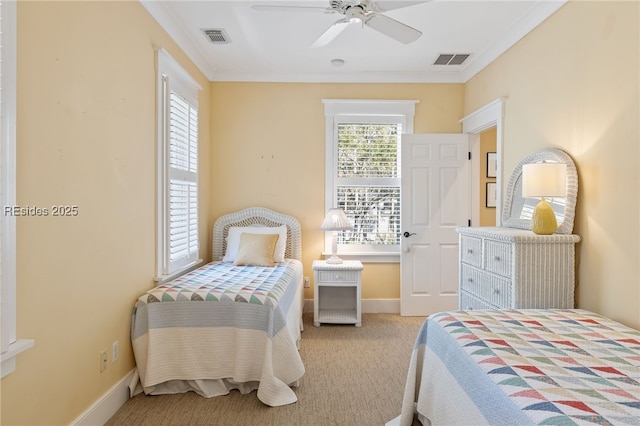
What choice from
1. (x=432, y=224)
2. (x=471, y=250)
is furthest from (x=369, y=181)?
(x=471, y=250)

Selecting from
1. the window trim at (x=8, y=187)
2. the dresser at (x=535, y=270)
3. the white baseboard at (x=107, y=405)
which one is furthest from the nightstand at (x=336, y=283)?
the window trim at (x=8, y=187)

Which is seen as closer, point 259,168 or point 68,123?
point 68,123

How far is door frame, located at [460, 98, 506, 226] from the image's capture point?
356 centimetres

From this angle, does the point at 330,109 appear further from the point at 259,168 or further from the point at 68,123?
the point at 68,123

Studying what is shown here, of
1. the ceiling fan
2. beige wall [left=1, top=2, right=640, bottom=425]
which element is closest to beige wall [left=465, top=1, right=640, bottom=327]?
beige wall [left=1, top=2, right=640, bottom=425]

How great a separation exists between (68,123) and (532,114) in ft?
10.5

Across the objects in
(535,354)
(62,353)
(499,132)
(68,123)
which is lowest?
(62,353)

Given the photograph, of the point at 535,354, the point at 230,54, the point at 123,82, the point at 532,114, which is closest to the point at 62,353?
the point at 123,82

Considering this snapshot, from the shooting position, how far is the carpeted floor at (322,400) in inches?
90.4

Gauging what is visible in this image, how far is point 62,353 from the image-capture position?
75.0 inches

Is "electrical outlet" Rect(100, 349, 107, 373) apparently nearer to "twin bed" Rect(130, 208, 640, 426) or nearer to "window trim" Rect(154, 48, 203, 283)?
"twin bed" Rect(130, 208, 640, 426)

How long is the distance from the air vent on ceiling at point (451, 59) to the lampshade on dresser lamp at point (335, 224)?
194 cm

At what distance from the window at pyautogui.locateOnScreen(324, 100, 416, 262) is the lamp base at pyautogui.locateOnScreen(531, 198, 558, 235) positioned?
2.13 m

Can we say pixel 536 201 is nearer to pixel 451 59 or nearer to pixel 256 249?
pixel 451 59
